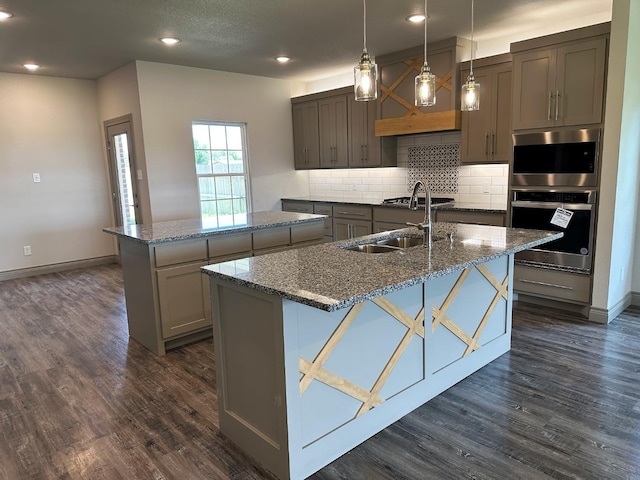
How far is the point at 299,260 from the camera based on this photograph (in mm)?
2250

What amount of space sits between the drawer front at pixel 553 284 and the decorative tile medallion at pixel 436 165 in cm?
137

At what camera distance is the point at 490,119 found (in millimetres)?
4375

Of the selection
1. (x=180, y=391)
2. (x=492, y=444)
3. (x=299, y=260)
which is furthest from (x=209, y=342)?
(x=492, y=444)

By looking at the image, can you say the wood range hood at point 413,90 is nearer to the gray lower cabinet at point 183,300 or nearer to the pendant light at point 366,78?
the pendant light at point 366,78

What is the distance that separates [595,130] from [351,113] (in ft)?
9.65

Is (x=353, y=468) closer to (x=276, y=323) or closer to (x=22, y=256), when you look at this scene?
(x=276, y=323)

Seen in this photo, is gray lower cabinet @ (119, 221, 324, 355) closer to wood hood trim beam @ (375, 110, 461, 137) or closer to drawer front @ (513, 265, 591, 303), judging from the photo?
wood hood trim beam @ (375, 110, 461, 137)

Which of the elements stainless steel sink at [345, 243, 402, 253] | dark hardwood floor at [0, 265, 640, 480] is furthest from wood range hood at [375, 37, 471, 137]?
stainless steel sink at [345, 243, 402, 253]

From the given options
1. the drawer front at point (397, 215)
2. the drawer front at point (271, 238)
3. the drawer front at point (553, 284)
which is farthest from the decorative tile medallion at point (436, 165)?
the drawer front at point (271, 238)

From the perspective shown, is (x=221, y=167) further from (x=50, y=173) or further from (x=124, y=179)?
(x=50, y=173)

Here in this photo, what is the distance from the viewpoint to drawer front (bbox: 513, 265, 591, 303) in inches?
148

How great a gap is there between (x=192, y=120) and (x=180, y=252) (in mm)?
2723

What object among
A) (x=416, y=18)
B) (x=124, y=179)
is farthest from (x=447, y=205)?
(x=124, y=179)

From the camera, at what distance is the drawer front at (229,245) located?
136 inches
